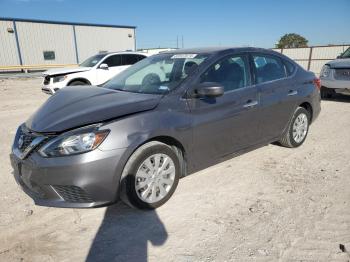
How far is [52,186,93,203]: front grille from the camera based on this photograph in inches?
113

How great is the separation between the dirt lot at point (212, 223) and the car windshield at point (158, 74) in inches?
50.3

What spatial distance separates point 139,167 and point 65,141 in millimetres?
757

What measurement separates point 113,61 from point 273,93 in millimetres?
8381

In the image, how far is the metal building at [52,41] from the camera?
91.6 feet

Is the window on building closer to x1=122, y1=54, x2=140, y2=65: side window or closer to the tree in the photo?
x1=122, y1=54, x2=140, y2=65: side window

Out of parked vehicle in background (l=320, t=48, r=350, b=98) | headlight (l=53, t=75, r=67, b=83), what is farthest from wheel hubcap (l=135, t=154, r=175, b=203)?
headlight (l=53, t=75, r=67, b=83)

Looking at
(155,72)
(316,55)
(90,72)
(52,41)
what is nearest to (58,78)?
(90,72)

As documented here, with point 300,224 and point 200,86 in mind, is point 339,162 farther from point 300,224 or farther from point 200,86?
point 200,86

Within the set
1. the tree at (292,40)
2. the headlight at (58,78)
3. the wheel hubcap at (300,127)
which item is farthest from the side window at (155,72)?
the tree at (292,40)

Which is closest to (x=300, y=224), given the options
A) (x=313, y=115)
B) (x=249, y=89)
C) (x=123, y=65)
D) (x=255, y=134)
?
(x=255, y=134)

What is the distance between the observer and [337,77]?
892 centimetres

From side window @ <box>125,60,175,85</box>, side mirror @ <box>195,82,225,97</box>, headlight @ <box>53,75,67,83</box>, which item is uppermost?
side window @ <box>125,60,175,85</box>

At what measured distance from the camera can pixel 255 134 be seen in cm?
435

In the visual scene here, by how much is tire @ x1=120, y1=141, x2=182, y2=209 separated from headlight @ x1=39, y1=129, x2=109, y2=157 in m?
0.40
